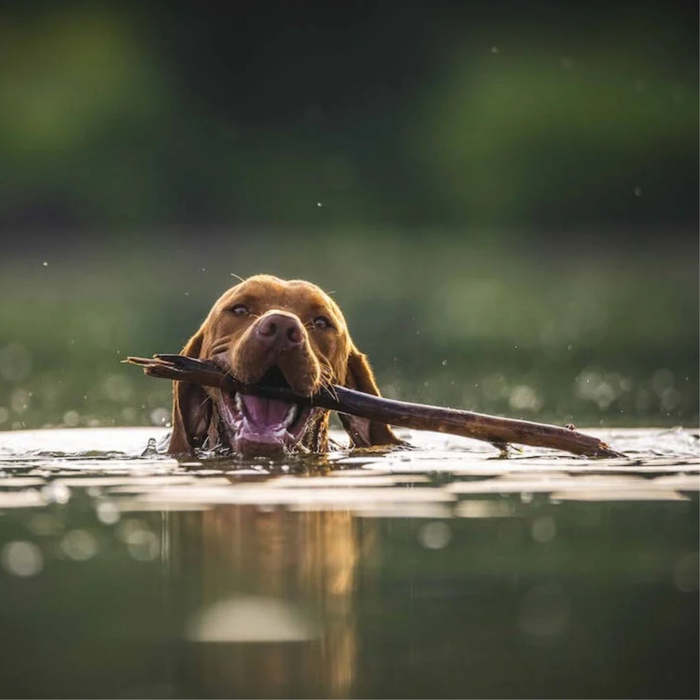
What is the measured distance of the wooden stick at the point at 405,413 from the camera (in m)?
8.04

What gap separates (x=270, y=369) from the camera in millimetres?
8336

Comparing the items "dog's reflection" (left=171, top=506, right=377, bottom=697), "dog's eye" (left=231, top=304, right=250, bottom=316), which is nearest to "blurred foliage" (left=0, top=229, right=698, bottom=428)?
"dog's eye" (left=231, top=304, right=250, bottom=316)

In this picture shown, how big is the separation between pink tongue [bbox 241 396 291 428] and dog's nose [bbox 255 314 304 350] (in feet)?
1.55

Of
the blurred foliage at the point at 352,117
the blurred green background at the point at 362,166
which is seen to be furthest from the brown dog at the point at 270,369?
the blurred foliage at the point at 352,117

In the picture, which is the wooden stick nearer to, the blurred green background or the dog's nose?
the dog's nose

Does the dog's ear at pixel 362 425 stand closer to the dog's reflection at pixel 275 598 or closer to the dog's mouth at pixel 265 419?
the dog's mouth at pixel 265 419

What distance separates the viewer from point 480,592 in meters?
5.37

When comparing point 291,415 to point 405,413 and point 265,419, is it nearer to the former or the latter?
point 265,419

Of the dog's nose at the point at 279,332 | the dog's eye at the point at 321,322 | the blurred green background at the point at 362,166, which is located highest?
the blurred green background at the point at 362,166

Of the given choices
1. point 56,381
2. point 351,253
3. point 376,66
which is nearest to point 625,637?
point 56,381

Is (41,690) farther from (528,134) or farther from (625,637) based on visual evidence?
(528,134)

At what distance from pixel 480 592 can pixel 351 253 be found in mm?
26773

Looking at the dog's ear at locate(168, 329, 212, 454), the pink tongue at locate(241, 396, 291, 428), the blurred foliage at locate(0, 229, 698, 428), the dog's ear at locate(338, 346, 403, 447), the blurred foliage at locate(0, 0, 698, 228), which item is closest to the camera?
the pink tongue at locate(241, 396, 291, 428)

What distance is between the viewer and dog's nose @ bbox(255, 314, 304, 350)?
8055 millimetres
